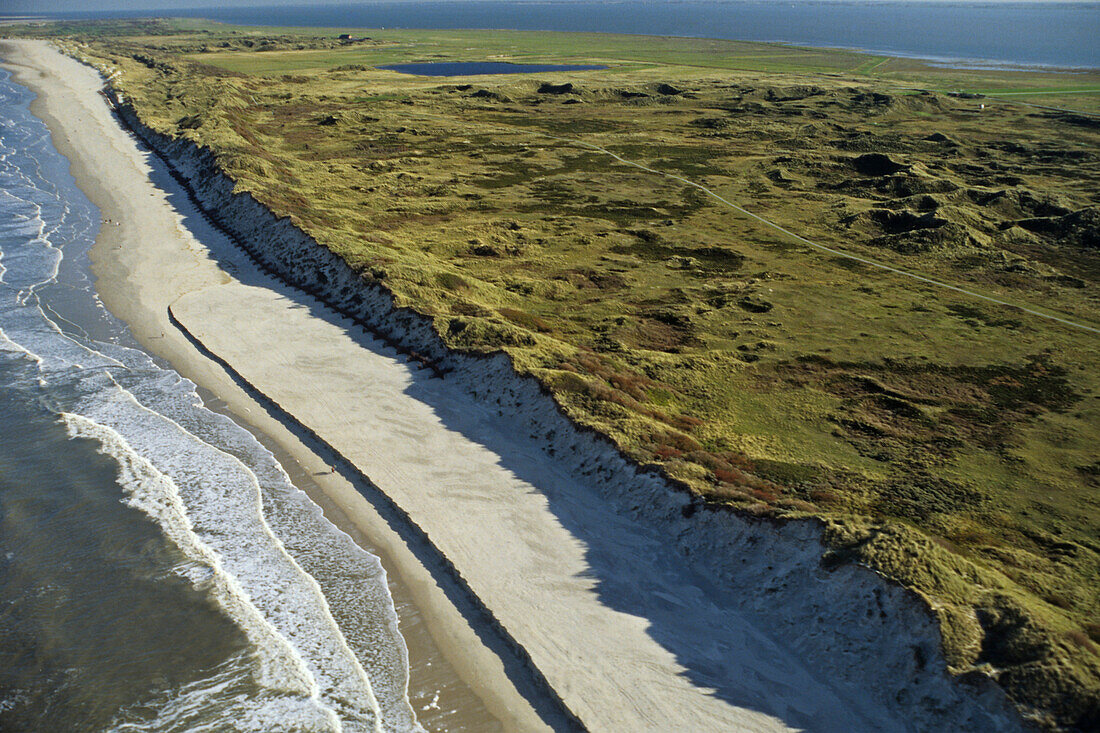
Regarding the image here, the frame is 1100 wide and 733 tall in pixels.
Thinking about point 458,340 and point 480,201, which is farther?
point 480,201

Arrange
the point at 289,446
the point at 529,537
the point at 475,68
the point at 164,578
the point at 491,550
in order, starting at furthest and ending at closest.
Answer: the point at 475,68, the point at 289,446, the point at 529,537, the point at 491,550, the point at 164,578

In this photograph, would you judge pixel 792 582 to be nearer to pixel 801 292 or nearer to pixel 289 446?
pixel 289 446

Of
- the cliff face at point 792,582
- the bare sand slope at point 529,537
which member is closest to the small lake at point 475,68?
the bare sand slope at point 529,537

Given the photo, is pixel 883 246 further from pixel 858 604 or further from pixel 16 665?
pixel 16 665

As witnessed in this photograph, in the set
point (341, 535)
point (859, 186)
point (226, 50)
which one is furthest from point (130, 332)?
point (226, 50)

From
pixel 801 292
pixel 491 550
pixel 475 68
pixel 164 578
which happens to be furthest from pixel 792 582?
pixel 475 68

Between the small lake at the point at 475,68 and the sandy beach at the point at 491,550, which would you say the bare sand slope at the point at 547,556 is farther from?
the small lake at the point at 475,68

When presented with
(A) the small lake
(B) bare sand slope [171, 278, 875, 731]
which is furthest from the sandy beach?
(A) the small lake
